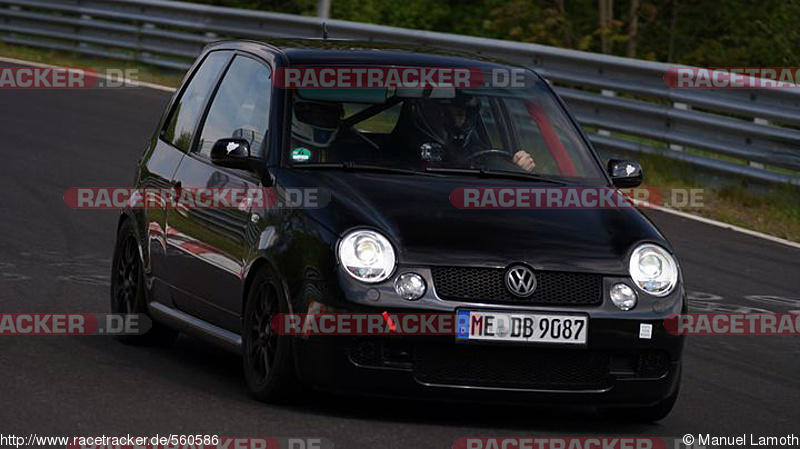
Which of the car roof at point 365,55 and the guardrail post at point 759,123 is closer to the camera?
the car roof at point 365,55

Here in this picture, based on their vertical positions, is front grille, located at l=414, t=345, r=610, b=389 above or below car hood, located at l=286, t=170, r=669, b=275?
below

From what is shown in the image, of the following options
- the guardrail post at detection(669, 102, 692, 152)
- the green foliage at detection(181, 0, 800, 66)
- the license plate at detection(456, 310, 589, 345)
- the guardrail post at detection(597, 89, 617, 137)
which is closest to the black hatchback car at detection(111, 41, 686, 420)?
the license plate at detection(456, 310, 589, 345)

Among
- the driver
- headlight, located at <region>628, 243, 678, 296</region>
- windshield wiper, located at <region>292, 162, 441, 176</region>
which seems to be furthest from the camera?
the driver

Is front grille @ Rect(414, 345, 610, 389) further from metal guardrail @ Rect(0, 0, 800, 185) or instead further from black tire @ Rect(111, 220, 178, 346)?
metal guardrail @ Rect(0, 0, 800, 185)

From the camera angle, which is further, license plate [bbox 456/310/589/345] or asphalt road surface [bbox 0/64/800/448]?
license plate [bbox 456/310/589/345]

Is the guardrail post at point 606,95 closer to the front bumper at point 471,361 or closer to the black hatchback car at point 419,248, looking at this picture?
the black hatchback car at point 419,248

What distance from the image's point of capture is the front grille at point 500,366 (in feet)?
23.7

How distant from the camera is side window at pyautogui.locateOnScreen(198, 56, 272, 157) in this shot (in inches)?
332

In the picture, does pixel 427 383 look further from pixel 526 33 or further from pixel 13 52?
pixel 526 33

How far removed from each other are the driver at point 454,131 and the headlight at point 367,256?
101 centimetres

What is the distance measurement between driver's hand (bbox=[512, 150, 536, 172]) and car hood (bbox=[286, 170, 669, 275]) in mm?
517

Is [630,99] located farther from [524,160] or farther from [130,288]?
[524,160]

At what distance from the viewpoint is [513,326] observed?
7180mm

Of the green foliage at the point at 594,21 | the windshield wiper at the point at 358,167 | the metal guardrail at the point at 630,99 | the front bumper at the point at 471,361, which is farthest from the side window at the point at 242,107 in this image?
the green foliage at the point at 594,21
